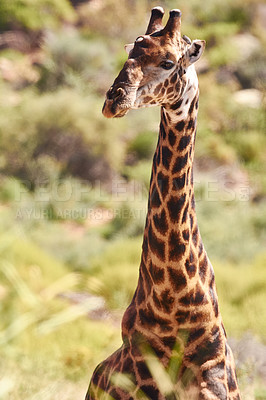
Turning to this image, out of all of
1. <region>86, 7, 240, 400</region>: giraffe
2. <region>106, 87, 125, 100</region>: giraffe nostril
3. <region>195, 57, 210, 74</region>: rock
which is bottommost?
<region>86, 7, 240, 400</region>: giraffe

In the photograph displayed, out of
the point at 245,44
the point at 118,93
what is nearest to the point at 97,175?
the point at 245,44

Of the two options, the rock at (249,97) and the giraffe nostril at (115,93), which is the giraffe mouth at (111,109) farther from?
the rock at (249,97)

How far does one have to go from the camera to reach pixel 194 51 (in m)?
2.18

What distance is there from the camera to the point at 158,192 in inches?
91.4

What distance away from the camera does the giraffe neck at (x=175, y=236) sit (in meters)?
2.27

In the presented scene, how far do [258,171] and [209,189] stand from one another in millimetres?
2396

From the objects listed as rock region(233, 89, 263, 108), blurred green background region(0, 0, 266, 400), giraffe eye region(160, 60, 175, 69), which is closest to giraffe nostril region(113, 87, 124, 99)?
giraffe eye region(160, 60, 175, 69)

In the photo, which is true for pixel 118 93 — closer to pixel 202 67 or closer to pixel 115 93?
pixel 115 93

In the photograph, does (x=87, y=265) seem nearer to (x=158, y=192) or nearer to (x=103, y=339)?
(x=103, y=339)

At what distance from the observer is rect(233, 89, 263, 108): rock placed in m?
16.9

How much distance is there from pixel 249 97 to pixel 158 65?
15.9 metres

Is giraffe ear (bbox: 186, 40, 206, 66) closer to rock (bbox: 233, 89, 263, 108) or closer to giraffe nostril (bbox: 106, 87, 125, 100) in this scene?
giraffe nostril (bbox: 106, 87, 125, 100)

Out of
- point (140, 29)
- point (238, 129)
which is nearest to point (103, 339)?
point (238, 129)

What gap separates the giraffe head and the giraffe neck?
0.09m
